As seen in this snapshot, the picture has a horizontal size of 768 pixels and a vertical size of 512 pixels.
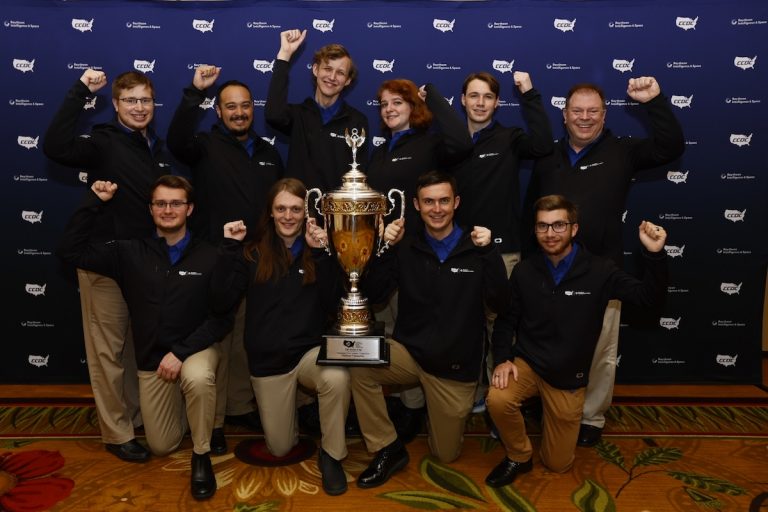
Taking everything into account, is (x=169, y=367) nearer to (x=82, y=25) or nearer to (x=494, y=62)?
(x=82, y=25)

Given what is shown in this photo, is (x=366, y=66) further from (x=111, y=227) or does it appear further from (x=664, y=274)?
(x=664, y=274)

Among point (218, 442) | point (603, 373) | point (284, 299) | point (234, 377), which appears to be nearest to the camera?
point (284, 299)

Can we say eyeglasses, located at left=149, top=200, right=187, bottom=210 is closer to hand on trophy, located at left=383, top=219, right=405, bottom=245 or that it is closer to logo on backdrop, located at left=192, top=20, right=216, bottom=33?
hand on trophy, located at left=383, top=219, right=405, bottom=245

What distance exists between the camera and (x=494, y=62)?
4.42m

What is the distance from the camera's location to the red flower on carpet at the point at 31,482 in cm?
287

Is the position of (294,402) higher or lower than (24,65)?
lower

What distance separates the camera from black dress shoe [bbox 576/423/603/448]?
3512 mm

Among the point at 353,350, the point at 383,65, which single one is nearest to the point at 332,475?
the point at 353,350

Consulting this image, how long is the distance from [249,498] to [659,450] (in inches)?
87.5

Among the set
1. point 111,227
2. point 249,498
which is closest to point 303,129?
point 111,227

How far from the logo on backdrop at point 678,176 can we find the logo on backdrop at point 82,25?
168 inches

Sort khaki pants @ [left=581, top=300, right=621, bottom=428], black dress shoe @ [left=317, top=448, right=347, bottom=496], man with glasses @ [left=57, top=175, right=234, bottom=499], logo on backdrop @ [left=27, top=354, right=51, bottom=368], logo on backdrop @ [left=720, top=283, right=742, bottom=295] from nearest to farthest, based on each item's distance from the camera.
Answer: black dress shoe @ [left=317, top=448, right=347, bottom=496] → man with glasses @ [left=57, top=175, right=234, bottom=499] → khaki pants @ [left=581, top=300, right=621, bottom=428] → logo on backdrop @ [left=720, top=283, right=742, bottom=295] → logo on backdrop @ [left=27, top=354, right=51, bottom=368]

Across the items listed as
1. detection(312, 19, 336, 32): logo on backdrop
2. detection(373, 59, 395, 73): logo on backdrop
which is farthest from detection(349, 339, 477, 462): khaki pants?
detection(312, 19, 336, 32): logo on backdrop

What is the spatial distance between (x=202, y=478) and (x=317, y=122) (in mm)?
2046
